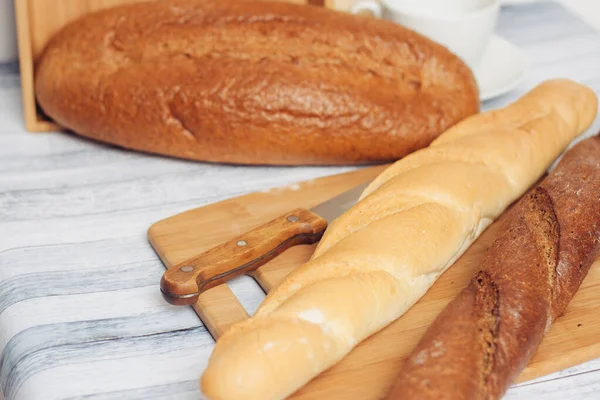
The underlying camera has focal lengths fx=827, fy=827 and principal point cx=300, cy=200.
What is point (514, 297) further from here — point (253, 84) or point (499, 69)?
point (499, 69)

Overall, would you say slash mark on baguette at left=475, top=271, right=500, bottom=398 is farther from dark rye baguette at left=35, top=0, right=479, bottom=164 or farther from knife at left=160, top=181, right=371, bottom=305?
dark rye baguette at left=35, top=0, right=479, bottom=164

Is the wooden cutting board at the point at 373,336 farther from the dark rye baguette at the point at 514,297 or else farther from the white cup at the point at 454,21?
the white cup at the point at 454,21

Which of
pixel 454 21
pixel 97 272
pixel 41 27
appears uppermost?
pixel 454 21

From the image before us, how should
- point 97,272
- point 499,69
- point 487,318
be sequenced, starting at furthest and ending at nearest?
point 499,69
point 97,272
point 487,318

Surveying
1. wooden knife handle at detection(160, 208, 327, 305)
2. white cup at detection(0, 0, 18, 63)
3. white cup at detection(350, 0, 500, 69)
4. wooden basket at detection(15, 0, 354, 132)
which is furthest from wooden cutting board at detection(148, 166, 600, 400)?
white cup at detection(0, 0, 18, 63)

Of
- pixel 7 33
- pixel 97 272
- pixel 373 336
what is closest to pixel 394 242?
pixel 373 336

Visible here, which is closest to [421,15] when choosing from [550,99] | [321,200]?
[550,99]

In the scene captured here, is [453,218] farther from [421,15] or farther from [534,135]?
[421,15]
